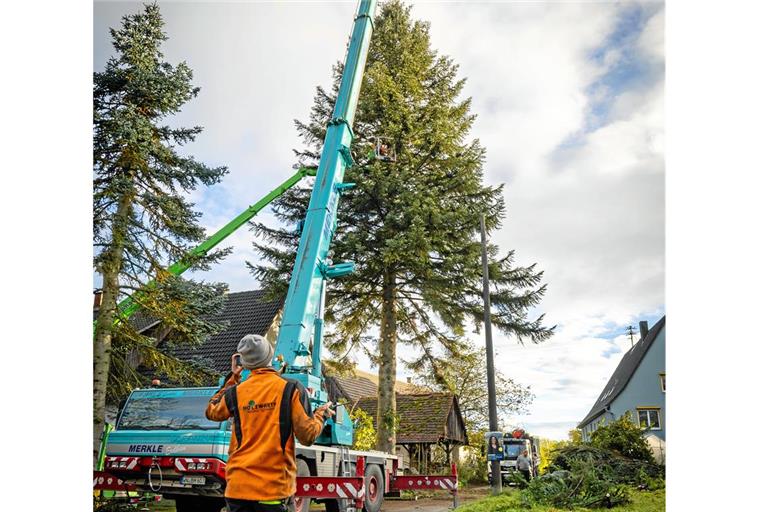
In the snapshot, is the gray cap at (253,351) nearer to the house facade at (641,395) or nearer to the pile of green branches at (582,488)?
the pile of green branches at (582,488)

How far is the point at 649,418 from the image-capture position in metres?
11.1

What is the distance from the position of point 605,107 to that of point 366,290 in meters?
8.20

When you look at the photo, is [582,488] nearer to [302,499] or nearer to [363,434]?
[302,499]

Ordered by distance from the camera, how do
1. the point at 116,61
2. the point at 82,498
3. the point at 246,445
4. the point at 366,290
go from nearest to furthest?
the point at 246,445 < the point at 82,498 < the point at 116,61 < the point at 366,290

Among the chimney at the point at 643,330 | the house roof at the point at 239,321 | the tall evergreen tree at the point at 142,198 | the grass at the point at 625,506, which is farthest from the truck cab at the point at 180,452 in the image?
the house roof at the point at 239,321

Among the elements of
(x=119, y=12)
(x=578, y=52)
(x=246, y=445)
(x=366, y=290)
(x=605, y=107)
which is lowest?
(x=246, y=445)

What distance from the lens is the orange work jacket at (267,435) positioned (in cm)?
253

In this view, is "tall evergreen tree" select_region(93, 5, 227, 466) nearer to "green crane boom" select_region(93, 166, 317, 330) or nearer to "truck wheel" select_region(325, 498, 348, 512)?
"green crane boom" select_region(93, 166, 317, 330)

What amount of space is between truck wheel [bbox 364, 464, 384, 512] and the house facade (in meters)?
3.74

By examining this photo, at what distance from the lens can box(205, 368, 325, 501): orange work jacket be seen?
2.53 metres

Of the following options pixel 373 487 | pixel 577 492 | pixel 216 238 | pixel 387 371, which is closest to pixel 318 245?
pixel 373 487
